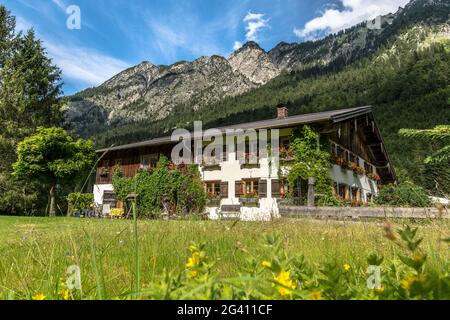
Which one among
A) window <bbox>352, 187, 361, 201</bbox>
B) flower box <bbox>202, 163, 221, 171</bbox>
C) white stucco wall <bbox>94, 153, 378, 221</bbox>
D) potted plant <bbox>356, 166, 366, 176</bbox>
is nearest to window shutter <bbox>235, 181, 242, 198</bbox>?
white stucco wall <bbox>94, 153, 378, 221</bbox>

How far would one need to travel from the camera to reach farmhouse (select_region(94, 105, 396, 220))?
22547 mm

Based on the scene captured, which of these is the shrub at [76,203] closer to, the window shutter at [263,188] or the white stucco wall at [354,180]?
the window shutter at [263,188]

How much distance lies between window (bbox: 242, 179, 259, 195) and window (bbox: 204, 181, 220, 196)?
7.04 feet

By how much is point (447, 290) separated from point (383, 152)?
34647 millimetres

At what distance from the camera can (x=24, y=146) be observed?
1011 inches

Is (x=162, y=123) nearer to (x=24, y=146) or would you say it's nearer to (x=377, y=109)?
(x=377, y=109)

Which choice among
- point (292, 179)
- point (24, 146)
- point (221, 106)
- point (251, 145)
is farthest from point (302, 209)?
point (221, 106)

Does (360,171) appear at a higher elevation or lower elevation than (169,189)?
higher

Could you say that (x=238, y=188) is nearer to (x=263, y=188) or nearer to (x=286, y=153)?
(x=263, y=188)

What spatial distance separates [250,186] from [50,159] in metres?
14.4

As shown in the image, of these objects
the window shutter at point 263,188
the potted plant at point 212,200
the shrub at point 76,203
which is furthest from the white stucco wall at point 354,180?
the shrub at point 76,203

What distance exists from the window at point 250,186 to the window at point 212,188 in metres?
2.14

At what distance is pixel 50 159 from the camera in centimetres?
2658

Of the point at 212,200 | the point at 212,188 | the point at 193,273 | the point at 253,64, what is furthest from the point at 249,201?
the point at 253,64
